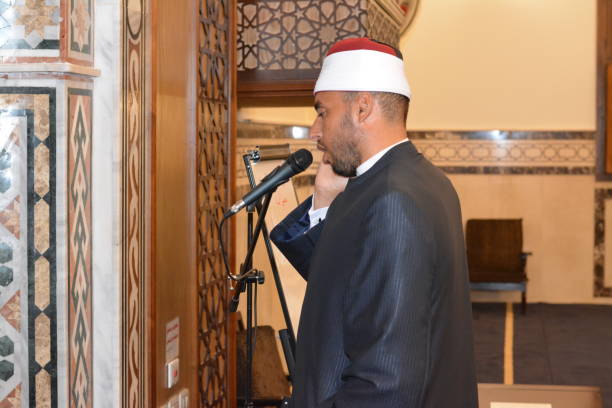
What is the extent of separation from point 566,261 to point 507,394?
579cm

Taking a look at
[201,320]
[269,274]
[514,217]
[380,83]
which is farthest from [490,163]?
[380,83]

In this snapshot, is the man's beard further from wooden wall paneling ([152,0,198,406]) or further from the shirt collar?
wooden wall paneling ([152,0,198,406])

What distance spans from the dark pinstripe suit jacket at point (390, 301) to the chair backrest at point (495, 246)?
6929 millimetres

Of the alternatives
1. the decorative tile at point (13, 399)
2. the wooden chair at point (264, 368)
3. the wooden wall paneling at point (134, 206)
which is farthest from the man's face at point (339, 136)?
the wooden chair at point (264, 368)

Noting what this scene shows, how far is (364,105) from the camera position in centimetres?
208

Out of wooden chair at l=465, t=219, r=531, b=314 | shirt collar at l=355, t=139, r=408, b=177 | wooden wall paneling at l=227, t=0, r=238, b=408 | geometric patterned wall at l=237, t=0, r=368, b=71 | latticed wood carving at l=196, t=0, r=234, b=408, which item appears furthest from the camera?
wooden chair at l=465, t=219, r=531, b=314

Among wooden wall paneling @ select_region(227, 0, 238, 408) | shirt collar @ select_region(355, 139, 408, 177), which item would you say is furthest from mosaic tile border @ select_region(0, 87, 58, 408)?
wooden wall paneling @ select_region(227, 0, 238, 408)

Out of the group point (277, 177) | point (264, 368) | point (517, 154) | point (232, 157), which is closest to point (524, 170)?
point (517, 154)

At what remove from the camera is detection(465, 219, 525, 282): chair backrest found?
8891 mm

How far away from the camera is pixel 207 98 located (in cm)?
330

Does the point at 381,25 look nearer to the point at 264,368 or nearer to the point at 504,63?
the point at 264,368

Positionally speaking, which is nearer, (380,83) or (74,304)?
(380,83)

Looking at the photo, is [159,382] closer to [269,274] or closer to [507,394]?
[507,394]

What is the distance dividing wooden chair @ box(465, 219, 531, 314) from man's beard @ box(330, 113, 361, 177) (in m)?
6.92
